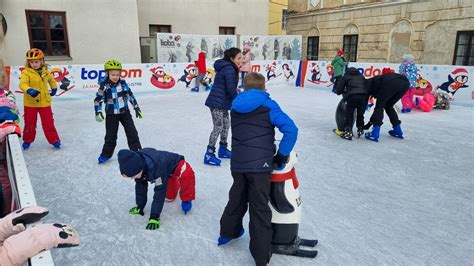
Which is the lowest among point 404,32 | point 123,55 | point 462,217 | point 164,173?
point 462,217

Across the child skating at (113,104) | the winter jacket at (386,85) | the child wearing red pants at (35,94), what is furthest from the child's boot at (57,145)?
the winter jacket at (386,85)

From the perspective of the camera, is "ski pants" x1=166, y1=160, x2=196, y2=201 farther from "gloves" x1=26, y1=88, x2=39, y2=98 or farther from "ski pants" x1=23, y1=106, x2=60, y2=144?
"ski pants" x1=23, y1=106, x2=60, y2=144

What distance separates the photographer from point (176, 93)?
11.1 meters

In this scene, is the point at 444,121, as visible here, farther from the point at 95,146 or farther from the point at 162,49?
the point at 162,49

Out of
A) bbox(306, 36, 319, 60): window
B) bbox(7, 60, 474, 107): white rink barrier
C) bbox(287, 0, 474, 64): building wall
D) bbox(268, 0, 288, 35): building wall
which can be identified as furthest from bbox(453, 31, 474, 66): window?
bbox(268, 0, 288, 35): building wall

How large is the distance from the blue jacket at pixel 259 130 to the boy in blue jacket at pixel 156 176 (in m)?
0.80

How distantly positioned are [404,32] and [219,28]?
29.6ft

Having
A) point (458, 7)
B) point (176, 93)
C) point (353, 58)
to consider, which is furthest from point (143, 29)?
point (458, 7)

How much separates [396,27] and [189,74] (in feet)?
33.1

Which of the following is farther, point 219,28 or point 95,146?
point 219,28

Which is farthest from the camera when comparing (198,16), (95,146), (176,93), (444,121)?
(198,16)

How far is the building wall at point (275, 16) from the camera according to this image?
2867 centimetres

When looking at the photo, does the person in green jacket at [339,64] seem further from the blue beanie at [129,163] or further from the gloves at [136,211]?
the blue beanie at [129,163]

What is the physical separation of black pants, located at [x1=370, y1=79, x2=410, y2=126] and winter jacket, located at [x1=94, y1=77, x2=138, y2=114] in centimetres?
399
